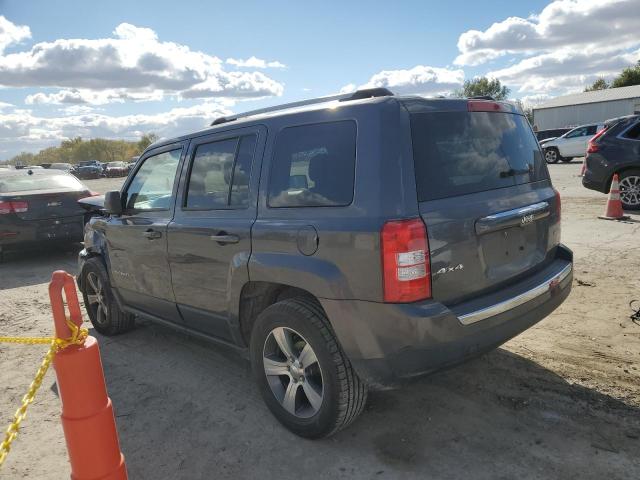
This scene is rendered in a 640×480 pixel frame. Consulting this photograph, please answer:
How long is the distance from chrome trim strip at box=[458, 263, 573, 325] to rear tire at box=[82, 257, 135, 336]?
328 centimetres

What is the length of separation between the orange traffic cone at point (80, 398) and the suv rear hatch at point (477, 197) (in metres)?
1.59

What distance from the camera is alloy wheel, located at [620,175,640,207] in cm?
955

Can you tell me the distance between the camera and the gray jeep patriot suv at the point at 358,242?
258 cm

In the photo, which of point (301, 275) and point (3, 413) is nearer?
point (301, 275)

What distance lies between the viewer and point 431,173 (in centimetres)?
270

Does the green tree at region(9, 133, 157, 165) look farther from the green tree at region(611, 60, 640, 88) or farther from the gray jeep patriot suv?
Result: the gray jeep patriot suv

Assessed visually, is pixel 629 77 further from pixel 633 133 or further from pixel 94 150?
pixel 94 150

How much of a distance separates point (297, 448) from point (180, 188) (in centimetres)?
202

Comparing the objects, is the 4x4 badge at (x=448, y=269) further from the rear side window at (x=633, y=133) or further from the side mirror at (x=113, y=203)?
the rear side window at (x=633, y=133)

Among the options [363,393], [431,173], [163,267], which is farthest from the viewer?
[163,267]

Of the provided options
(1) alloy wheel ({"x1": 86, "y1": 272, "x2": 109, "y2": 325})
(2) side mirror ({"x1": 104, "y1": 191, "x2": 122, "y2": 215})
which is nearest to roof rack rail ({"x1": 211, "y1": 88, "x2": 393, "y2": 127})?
(2) side mirror ({"x1": 104, "y1": 191, "x2": 122, "y2": 215})

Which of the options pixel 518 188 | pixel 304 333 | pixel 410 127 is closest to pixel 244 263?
pixel 304 333

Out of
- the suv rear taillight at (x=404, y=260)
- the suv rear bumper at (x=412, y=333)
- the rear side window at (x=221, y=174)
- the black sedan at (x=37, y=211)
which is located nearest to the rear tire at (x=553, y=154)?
the black sedan at (x=37, y=211)

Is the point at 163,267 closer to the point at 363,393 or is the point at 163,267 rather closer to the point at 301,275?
the point at 301,275
